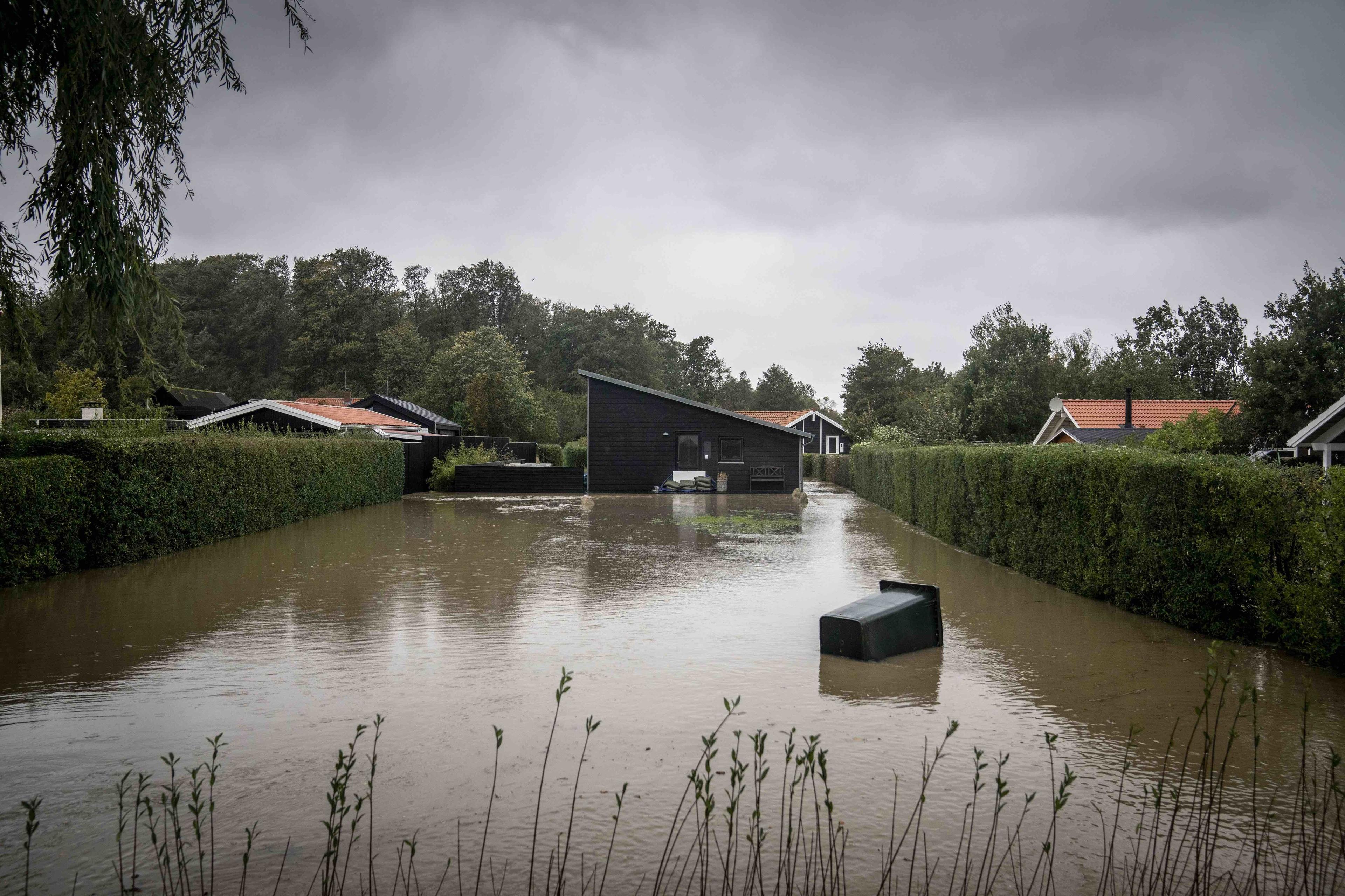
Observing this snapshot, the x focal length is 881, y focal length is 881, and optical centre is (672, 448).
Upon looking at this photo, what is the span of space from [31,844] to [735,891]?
3.07m

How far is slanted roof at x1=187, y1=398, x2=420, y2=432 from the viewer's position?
3150 cm

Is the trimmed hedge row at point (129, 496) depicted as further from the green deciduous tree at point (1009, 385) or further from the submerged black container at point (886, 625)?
the green deciduous tree at point (1009, 385)

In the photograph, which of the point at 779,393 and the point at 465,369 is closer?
the point at 465,369

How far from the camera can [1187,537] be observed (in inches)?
329

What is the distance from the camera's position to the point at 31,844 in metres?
3.85

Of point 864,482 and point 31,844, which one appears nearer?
point 31,844

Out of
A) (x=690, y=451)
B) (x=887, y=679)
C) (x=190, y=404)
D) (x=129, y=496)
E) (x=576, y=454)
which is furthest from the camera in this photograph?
(x=190, y=404)

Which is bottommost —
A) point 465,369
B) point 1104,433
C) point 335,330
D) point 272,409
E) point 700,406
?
point 1104,433

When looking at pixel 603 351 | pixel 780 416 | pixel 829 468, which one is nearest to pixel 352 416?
pixel 829 468

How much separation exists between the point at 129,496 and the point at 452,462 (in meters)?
22.0

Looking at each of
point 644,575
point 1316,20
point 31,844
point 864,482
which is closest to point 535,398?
Answer: point 864,482

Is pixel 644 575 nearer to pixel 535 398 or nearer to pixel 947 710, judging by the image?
pixel 947 710

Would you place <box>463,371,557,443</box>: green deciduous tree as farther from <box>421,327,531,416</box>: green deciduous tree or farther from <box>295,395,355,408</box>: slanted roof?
<box>295,395,355,408</box>: slanted roof

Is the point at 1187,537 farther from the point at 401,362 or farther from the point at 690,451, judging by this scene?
the point at 401,362
